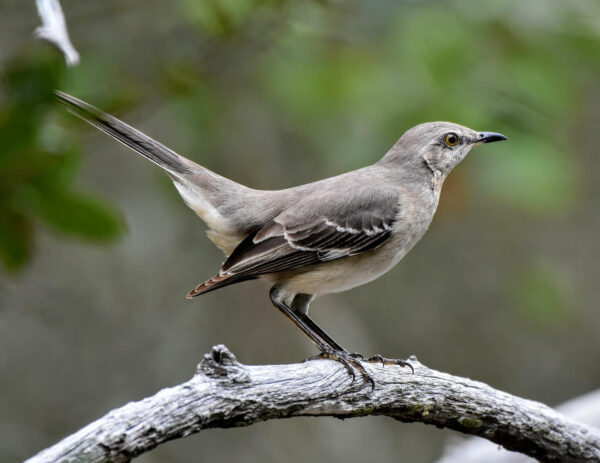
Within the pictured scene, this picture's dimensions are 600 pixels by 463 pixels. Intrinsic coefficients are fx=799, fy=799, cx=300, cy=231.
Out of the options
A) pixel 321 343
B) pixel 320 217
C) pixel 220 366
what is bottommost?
pixel 220 366

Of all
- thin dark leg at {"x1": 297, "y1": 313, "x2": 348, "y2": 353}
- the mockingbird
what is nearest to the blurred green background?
the mockingbird

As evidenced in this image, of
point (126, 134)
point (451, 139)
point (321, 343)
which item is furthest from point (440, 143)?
point (126, 134)

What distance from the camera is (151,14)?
22.6 feet

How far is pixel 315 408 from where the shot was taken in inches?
152

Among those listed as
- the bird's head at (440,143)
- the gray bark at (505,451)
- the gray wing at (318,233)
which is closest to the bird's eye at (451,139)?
the bird's head at (440,143)

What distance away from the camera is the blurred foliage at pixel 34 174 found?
3.10 metres

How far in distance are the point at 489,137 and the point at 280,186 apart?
3102 mm

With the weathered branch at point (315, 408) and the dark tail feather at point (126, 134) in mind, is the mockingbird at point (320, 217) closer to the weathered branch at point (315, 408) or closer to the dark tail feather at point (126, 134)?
the dark tail feather at point (126, 134)

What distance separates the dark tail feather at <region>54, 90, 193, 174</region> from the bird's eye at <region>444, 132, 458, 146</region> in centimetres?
170

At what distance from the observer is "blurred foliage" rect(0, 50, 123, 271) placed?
3.10 m

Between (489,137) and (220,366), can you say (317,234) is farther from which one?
(220,366)

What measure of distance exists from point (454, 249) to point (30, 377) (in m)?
5.23

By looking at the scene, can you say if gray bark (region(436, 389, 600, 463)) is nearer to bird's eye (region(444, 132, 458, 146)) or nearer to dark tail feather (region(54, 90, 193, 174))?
bird's eye (region(444, 132, 458, 146))

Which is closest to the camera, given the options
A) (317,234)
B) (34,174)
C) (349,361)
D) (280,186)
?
(34,174)
